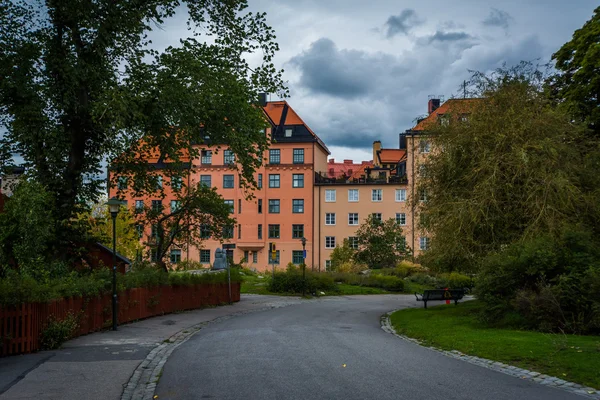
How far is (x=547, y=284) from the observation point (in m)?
17.9

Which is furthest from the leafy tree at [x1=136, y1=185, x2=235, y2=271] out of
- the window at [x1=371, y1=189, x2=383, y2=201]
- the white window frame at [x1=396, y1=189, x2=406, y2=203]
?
the white window frame at [x1=396, y1=189, x2=406, y2=203]

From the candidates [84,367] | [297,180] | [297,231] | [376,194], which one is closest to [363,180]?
[376,194]

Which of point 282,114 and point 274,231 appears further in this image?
point 282,114

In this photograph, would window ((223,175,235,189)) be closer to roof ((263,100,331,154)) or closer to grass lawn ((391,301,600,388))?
roof ((263,100,331,154))

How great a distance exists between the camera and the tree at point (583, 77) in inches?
1032

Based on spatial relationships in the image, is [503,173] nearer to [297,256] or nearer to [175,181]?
[175,181]

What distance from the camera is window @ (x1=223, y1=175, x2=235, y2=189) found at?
78062mm

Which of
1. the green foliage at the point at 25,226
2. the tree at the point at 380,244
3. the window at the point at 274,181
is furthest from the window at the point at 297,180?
the green foliage at the point at 25,226

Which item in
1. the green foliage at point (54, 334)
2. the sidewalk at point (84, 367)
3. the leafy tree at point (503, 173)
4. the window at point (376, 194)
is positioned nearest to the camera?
the sidewalk at point (84, 367)

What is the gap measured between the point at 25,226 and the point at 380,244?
45525 mm

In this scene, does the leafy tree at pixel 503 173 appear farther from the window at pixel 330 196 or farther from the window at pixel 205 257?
the window at pixel 205 257

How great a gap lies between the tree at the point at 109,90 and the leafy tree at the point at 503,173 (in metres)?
7.57

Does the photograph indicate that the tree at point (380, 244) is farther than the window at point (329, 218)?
No

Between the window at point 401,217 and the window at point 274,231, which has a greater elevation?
the window at point 401,217
